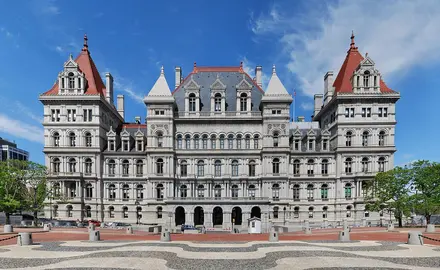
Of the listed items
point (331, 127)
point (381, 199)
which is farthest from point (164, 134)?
point (381, 199)

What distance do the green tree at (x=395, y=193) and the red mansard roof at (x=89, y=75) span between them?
5144 centimetres

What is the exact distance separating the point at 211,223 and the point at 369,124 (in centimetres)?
3386

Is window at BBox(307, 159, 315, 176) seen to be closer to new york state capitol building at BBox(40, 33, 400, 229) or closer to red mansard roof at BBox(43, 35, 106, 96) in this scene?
new york state capitol building at BBox(40, 33, 400, 229)

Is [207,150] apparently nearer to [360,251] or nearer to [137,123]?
[137,123]

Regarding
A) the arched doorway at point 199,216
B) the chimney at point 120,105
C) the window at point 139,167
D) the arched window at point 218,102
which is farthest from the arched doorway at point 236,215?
the chimney at point 120,105

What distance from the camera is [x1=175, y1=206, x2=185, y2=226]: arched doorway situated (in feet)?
162

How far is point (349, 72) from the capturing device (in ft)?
177

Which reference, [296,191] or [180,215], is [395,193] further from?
[180,215]

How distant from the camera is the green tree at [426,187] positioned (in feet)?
125

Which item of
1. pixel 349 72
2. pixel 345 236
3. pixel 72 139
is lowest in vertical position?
pixel 345 236

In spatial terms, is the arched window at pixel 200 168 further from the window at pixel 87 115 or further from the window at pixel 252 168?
the window at pixel 87 115

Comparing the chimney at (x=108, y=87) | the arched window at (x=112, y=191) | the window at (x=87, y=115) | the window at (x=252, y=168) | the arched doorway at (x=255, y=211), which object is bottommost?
the arched doorway at (x=255, y=211)

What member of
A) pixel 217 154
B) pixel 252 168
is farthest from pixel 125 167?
pixel 252 168

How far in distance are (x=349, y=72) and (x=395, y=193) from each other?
2495 cm
